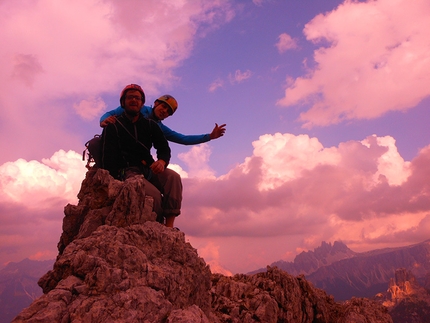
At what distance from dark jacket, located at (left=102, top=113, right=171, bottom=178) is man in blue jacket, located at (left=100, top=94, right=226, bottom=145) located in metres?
1.08

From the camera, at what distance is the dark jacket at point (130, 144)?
521 inches

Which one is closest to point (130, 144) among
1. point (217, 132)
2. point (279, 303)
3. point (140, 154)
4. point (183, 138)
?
point (140, 154)

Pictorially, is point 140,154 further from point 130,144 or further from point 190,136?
point 190,136

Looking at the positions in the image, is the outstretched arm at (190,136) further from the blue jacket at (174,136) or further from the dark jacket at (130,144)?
the dark jacket at (130,144)

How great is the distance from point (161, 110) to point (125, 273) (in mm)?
8077

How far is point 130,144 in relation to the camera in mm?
13492

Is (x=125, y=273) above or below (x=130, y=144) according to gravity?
below

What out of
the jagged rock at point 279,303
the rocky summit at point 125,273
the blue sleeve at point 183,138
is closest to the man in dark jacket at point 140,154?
the rocky summit at point 125,273

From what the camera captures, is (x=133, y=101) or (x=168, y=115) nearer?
(x=133, y=101)

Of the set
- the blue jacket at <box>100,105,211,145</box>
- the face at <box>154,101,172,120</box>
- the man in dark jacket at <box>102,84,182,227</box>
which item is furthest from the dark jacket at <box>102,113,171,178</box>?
the blue jacket at <box>100,105,211,145</box>

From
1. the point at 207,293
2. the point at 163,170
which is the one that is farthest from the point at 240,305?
the point at 163,170

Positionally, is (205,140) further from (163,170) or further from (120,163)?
(120,163)

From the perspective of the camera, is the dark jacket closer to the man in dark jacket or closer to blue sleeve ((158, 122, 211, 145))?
the man in dark jacket

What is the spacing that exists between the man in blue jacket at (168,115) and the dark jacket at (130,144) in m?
1.08
